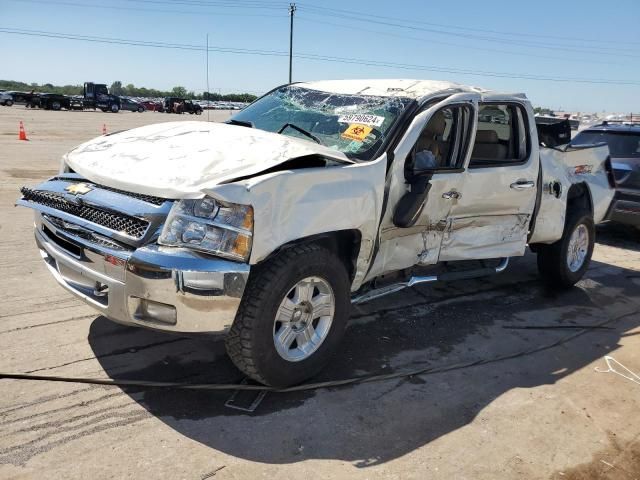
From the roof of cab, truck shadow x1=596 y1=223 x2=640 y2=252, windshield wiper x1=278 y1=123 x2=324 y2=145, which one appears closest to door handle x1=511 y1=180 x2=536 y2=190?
the roof of cab

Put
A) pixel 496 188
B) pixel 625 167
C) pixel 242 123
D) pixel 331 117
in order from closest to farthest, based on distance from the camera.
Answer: pixel 331 117 → pixel 496 188 → pixel 242 123 → pixel 625 167

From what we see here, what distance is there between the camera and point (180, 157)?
3408mm

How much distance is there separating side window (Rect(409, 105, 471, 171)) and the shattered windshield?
0.28 meters

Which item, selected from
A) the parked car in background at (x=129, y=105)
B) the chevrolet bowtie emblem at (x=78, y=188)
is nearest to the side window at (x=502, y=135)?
the chevrolet bowtie emblem at (x=78, y=188)

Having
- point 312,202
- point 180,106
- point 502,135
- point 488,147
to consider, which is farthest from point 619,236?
Answer: point 180,106

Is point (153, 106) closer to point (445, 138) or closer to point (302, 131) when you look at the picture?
point (302, 131)

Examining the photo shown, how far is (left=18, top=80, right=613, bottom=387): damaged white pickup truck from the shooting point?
300 centimetres

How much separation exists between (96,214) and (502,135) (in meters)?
3.50

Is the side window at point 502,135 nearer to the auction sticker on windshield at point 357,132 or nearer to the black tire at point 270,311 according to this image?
the auction sticker on windshield at point 357,132

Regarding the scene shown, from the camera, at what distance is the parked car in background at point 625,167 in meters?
8.27

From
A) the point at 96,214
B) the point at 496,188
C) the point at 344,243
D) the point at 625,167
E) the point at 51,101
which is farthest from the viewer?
the point at 51,101

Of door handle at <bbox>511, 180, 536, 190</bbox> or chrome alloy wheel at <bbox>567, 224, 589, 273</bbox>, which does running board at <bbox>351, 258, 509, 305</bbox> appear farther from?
chrome alloy wheel at <bbox>567, 224, 589, 273</bbox>

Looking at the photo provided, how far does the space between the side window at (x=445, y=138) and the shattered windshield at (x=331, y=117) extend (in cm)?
28

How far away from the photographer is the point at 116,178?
3.28 meters
